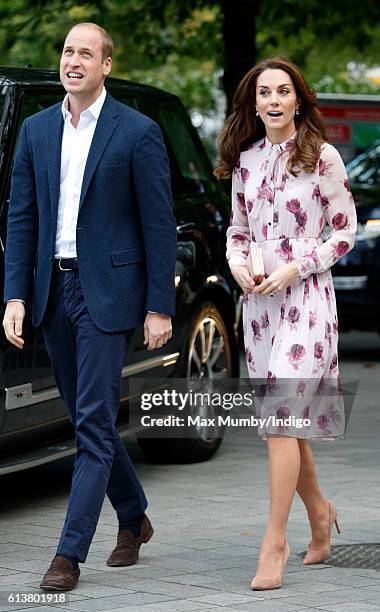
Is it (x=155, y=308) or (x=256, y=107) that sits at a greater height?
(x=256, y=107)

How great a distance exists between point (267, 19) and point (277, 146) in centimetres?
1114

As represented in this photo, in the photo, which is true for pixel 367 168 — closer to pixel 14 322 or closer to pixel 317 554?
pixel 317 554

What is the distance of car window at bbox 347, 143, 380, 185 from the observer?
46.4ft

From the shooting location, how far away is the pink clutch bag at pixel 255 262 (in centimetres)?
577

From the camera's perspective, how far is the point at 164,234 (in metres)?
5.86

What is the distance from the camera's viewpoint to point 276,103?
585 cm

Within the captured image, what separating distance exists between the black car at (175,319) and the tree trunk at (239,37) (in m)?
5.79

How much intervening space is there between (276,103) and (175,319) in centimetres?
249

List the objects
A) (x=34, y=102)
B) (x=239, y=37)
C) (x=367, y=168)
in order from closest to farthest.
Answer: (x=34, y=102), (x=367, y=168), (x=239, y=37)

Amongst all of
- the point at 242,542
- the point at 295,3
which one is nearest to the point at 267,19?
the point at 295,3

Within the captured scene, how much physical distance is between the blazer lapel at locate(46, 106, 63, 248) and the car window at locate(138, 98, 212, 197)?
2.48m

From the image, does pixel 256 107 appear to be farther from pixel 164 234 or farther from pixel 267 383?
pixel 267 383

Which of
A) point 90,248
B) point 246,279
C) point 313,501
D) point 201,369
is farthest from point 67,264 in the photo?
point 201,369

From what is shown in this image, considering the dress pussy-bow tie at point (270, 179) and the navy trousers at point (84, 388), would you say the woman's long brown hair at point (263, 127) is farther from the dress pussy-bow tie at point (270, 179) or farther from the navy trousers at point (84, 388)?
the navy trousers at point (84, 388)
